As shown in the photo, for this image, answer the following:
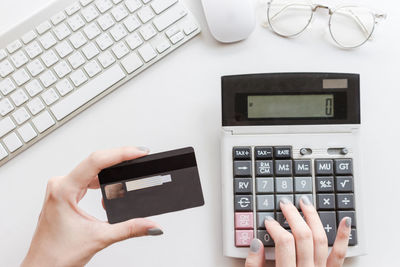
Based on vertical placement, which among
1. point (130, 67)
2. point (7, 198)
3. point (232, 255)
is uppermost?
point (130, 67)

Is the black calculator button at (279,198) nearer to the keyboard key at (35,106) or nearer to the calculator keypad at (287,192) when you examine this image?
the calculator keypad at (287,192)

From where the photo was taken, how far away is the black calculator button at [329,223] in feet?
1.75

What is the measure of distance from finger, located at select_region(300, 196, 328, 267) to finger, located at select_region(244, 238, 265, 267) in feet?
0.21

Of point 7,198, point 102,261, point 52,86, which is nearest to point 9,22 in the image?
point 52,86

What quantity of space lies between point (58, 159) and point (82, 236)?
14 cm

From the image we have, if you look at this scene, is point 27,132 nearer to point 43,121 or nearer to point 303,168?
point 43,121

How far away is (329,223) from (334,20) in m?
0.27

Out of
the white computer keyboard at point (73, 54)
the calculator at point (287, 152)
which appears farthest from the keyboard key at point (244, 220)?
the white computer keyboard at point (73, 54)

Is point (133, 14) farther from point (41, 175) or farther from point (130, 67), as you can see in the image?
point (41, 175)

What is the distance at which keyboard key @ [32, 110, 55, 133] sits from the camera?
0.59 metres

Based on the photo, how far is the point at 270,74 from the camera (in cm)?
55

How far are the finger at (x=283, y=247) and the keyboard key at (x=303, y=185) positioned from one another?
0.05 meters

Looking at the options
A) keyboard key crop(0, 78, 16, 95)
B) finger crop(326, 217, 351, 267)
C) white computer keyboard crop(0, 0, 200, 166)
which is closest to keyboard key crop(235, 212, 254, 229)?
finger crop(326, 217, 351, 267)

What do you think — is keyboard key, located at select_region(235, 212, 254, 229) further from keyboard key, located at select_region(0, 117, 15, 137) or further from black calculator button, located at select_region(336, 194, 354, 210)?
keyboard key, located at select_region(0, 117, 15, 137)
